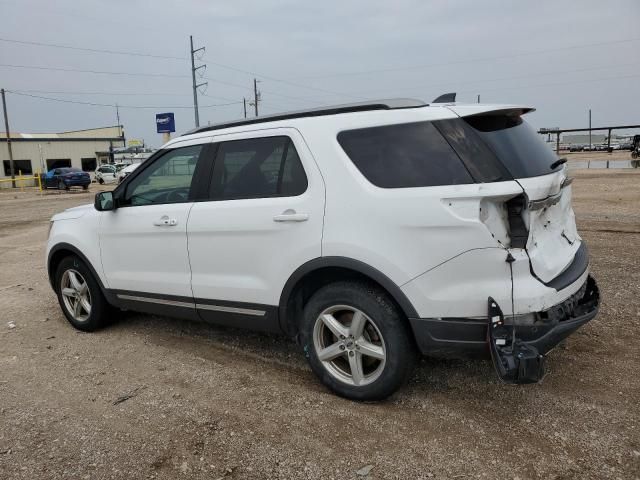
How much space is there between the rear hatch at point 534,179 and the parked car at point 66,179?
113ft

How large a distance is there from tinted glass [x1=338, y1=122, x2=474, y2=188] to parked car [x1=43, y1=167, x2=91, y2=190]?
3405 cm

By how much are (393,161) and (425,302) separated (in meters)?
0.86

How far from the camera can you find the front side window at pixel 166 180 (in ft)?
13.7

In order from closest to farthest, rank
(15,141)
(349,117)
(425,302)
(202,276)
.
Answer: (425,302)
(349,117)
(202,276)
(15,141)

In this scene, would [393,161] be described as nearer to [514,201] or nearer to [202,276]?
[514,201]

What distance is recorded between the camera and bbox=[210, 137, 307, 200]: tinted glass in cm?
351

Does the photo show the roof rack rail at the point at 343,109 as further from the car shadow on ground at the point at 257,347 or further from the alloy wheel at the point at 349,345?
the car shadow on ground at the point at 257,347

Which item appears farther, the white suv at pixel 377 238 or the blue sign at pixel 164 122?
the blue sign at pixel 164 122

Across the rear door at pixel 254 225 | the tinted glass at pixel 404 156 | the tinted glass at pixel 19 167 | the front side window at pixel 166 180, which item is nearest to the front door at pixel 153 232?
the front side window at pixel 166 180

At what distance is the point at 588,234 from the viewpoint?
8.55m

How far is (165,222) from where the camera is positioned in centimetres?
412

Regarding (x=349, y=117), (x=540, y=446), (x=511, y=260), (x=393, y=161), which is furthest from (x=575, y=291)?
(x=349, y=117)

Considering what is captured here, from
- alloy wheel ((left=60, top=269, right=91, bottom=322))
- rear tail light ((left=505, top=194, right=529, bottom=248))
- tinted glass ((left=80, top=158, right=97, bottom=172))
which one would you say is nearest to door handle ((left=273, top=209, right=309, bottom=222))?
rear tail light ((left=505, top=194, right=529, bottom=248))

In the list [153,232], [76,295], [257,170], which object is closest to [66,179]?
[76,295]
